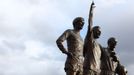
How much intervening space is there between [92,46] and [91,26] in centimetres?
83

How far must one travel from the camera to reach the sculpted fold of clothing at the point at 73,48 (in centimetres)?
1648

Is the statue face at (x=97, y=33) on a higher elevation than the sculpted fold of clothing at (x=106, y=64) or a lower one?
higher

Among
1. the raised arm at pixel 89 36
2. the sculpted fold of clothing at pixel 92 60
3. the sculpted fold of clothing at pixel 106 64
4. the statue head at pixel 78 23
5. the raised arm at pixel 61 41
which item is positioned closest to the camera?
the raised arm at pixel 61 41

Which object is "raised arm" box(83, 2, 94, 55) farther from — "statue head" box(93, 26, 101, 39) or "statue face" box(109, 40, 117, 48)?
"statue face" box(109, 40, 117, 48)

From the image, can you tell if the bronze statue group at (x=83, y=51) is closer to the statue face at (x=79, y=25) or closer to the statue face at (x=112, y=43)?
the statue face at (x=79, y=25)

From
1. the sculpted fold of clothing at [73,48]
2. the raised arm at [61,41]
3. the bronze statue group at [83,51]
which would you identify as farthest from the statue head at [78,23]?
the raised arm at [61,41]

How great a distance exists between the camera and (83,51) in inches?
677

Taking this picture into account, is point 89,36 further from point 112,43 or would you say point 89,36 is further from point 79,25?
point 112,43

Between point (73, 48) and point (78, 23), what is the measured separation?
767mm

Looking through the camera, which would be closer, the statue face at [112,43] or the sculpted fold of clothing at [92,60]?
the sculpted fold of clothing at [92,60]

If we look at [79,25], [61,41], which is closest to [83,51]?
[79,25]

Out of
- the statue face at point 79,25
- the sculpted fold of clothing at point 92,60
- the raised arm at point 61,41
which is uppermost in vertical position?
the statue face at point 79,25

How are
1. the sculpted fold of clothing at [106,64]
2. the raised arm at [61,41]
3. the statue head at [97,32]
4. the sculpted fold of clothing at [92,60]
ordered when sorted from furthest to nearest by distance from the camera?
1. the sculpted fold of clothing at [106,64]
2. the statue head at [97,32]
3. the sculpted fold of clothing at [92,60]
4. the raised arm at [61,41]

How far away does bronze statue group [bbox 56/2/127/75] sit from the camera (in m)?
16.5
